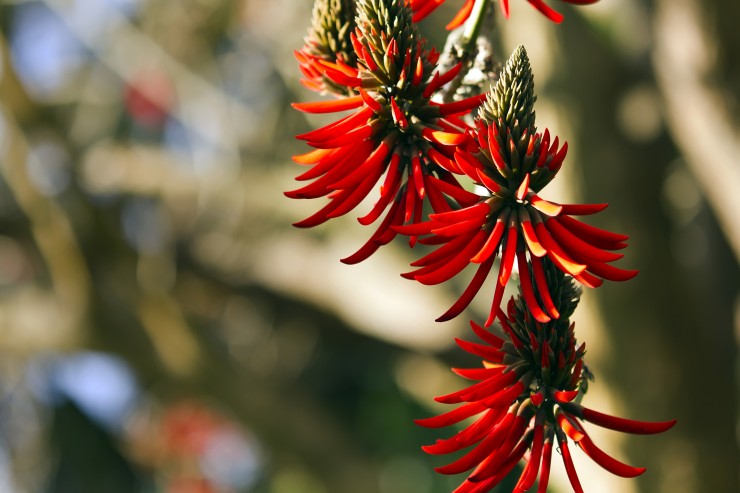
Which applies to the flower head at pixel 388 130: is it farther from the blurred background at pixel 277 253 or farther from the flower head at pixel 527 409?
the blurred background at pixel 277 253

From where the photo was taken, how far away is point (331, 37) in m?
0.73

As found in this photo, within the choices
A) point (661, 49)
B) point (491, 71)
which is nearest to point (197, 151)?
point (661, 49)

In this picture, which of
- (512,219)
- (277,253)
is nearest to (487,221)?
(512,219)

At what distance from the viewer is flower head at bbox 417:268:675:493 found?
21.7 inches

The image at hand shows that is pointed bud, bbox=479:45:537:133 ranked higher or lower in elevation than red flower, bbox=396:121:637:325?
higher

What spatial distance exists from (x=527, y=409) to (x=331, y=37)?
34cm

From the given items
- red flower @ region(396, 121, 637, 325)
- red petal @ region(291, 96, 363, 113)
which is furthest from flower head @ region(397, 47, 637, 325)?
red petal @ region(291, 96, 363, 113)

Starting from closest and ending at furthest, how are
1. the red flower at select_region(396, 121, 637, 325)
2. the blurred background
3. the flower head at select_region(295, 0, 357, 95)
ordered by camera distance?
1. the red flower at select_region(396, 121, 637, 325)
2. the flower head at select_region(295, 0, 357, 95)
3. the blurred background

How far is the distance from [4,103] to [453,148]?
2346mm

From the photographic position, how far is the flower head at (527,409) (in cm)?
55

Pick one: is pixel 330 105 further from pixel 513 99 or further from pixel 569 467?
pixel 569 467

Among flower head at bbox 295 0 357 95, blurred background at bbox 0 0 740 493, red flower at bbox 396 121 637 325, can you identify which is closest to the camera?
red flower at bbox 396 121 637 325

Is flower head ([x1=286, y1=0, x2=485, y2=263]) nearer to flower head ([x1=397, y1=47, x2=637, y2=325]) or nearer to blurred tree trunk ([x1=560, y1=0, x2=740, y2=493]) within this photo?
flower head ([x1=397, y1=47, x2=637, y2=325])

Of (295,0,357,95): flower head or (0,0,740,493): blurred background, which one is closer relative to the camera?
(295,0,357,95): flower head
